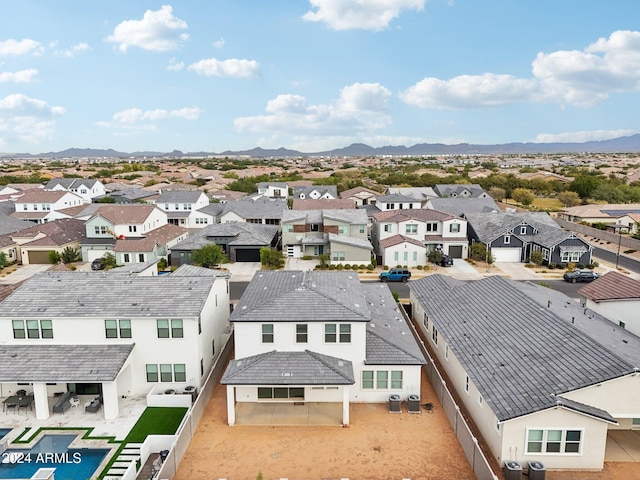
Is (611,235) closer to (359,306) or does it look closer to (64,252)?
(359,306)

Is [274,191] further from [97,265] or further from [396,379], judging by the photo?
[396,379]

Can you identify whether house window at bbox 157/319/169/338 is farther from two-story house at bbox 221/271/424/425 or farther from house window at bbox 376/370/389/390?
house window at bbox 376/370/389/390

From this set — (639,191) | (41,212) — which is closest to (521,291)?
(41,212)

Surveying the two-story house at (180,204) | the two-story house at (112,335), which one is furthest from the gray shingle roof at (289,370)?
the two-story house at (180,204)

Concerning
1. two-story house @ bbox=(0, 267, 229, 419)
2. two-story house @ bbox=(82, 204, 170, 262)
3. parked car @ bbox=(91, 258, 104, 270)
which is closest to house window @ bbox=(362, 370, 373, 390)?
two-story house @ bbox=(0, 267, 229, 419)

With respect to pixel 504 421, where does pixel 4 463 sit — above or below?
below

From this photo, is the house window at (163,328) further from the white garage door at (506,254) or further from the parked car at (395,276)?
the white garage door at (506,254)
